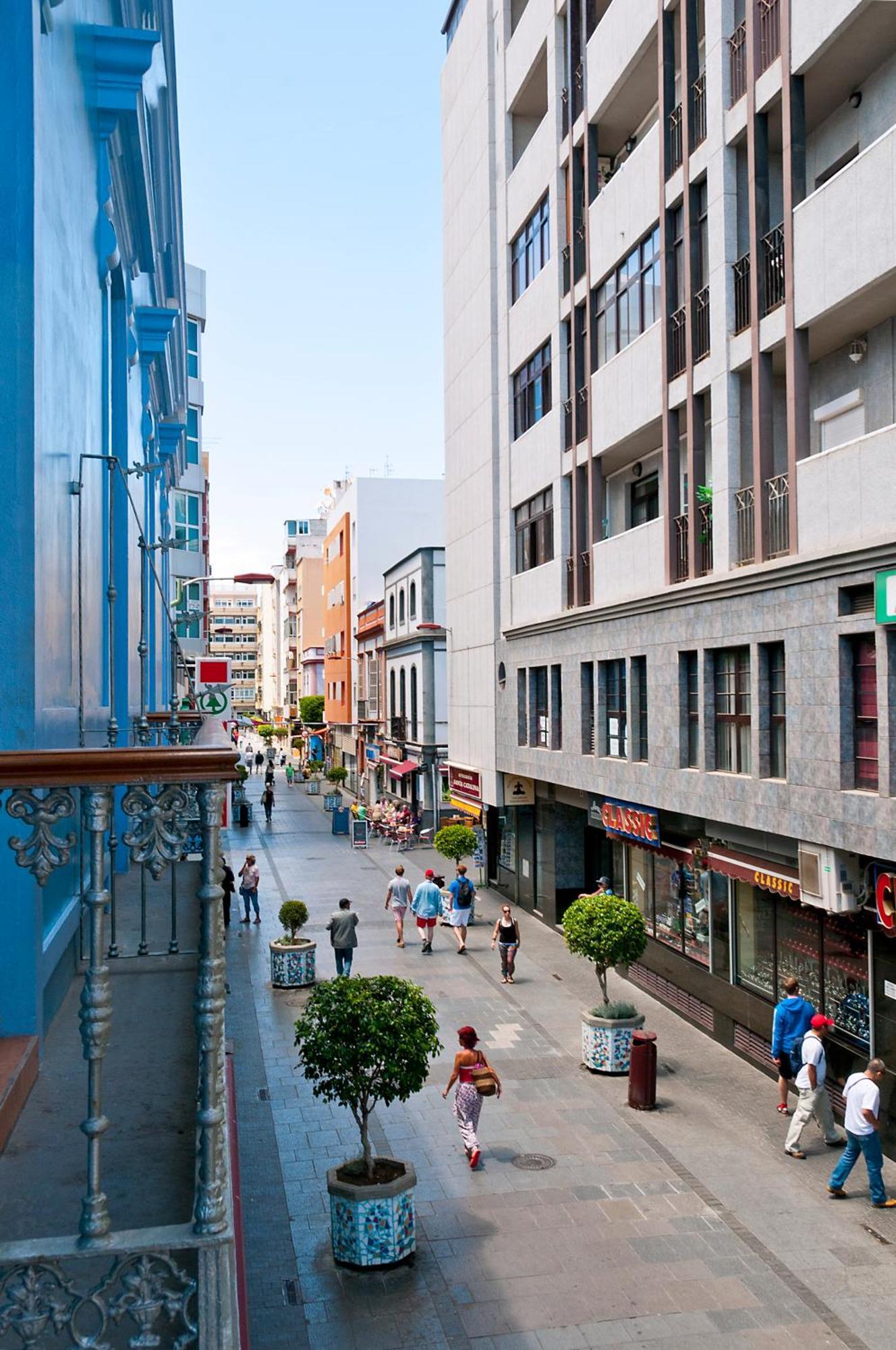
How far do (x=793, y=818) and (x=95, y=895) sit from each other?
11.2m

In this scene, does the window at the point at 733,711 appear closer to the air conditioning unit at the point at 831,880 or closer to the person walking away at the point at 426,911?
the air conditioning unit at the point at 831,880

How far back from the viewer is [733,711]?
15039mm

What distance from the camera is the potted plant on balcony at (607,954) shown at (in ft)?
48.4

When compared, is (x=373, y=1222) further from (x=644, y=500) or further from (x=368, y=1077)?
(x=644, y=500)

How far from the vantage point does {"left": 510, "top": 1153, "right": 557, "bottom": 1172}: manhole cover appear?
1163 cm

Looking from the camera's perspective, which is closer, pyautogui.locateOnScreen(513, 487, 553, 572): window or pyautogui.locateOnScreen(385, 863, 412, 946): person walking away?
pyautogui.locateOnScreen(385, 863, 412, 946): person walking away

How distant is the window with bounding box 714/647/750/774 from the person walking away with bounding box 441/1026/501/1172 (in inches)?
208

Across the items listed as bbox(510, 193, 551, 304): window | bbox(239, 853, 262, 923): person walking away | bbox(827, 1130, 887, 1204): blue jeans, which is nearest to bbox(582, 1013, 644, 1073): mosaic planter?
bbox(827, 1130, 887, 1204): blue jeans

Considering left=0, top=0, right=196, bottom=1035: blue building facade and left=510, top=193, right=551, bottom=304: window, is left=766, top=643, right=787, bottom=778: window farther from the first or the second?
left=510, top=193, right=551, bottom=304: window

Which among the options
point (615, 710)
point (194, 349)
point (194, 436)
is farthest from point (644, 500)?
point (194, 349)

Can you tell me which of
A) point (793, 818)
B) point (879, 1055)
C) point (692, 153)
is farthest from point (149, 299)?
point (879, 1055)

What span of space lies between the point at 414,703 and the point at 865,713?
3268 centimetres

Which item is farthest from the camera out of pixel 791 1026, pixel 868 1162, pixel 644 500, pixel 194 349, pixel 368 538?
pixel 368 538

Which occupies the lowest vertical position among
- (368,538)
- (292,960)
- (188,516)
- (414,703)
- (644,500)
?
(292,960)
